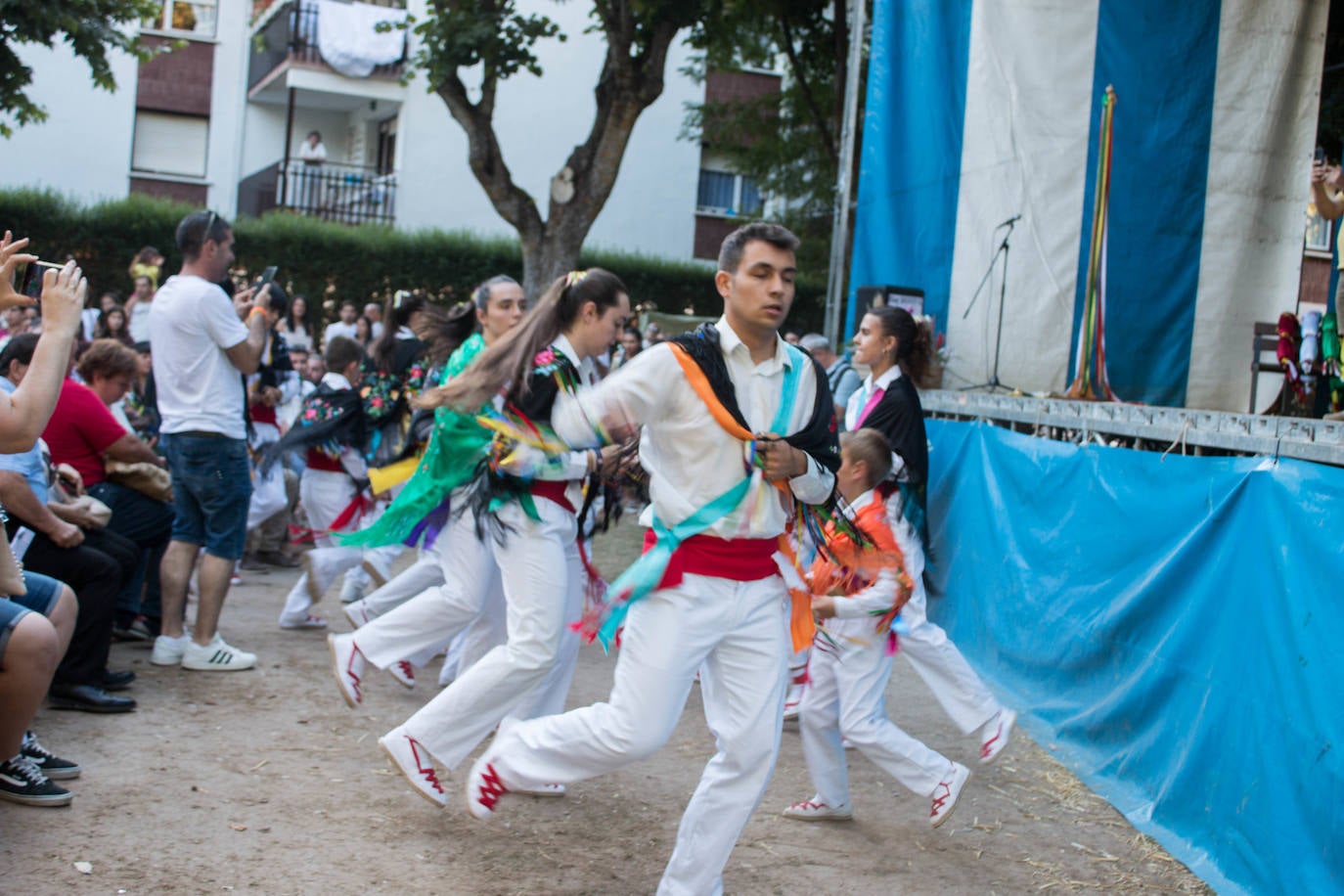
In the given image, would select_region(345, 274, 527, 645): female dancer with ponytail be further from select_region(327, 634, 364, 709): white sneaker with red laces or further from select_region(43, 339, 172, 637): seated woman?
select_region(43, 339, 172, 637): seated woman

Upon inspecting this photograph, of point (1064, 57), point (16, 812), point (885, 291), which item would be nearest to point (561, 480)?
point (16, 812)

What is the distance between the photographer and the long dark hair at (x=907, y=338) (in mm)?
5969

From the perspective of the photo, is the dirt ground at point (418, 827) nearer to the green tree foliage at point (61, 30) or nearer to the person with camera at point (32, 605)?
the person with camera at point (32, 605)

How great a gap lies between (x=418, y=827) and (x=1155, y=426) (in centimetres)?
350

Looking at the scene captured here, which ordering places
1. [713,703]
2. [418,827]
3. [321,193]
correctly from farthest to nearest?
[321,193] → [418,827] → [713,703]

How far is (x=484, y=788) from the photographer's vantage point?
3676 millimetres

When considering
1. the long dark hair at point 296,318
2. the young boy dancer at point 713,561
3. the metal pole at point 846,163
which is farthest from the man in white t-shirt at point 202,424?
the long dark hair at point 296,318

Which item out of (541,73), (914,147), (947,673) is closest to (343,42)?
(541,73)

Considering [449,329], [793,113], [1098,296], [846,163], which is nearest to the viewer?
[449,329]

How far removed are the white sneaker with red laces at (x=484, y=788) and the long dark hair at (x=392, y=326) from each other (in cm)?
335

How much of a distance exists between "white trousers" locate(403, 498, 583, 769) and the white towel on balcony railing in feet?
70.1

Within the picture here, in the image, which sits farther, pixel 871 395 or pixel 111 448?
pixel 871 395

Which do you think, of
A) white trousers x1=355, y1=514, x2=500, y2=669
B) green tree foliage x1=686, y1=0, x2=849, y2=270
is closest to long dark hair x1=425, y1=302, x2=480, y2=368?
white trousers x1=355, y1=514, x2=500, y2=669

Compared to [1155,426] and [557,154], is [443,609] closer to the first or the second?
[1155,426]
